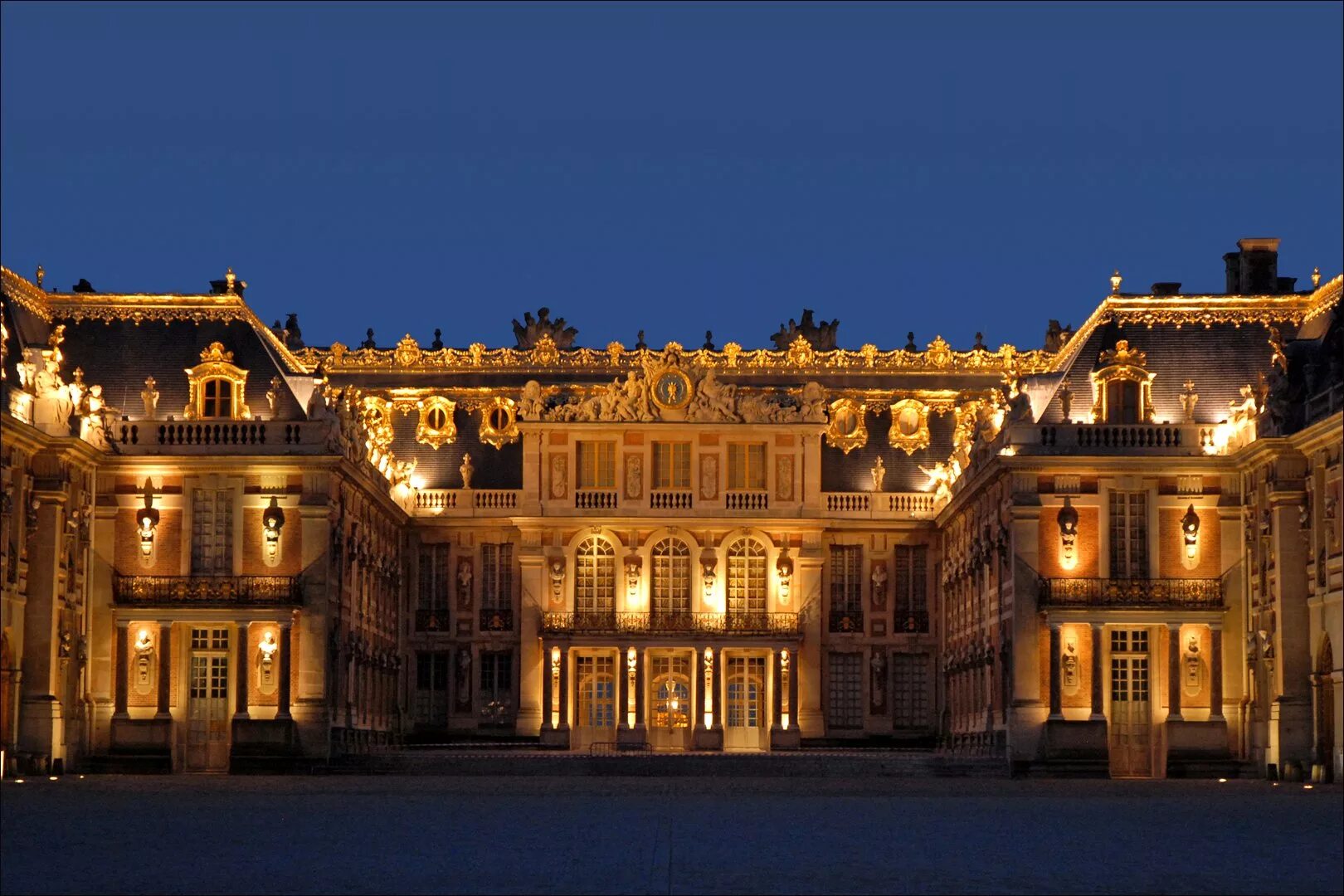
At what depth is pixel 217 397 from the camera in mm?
55281

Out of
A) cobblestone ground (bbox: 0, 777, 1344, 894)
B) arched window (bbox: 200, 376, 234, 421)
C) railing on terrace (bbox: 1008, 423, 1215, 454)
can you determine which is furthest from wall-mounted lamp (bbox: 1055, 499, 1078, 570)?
arched window (bbox: 200, 376, 234, 421)

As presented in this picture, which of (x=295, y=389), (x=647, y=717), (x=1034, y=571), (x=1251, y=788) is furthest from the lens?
(x=647, y=717)

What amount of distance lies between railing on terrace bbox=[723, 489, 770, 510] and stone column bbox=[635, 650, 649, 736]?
4697mm

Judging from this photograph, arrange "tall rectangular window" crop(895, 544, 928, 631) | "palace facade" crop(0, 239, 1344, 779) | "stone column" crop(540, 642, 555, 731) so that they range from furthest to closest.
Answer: "tall rectangular window" crop(895, 544, 928, 631) → "stone column" crop(540, 642, 555, 731) → "palace facade" crop(0, 239, 1344, 779)

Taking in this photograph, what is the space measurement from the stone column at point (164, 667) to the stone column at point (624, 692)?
14464mm

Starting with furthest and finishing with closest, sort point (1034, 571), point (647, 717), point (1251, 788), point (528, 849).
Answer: point (647, 717) → point (1034, 571) → point (1251, 788) → point (528, 849)

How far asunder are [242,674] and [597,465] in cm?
1512

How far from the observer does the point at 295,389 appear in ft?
184

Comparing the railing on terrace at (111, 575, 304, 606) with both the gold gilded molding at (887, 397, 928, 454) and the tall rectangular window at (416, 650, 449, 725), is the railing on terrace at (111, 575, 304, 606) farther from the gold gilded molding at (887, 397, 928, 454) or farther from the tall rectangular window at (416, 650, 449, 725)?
the gold gilded molding at (887, 397, 928, 454)

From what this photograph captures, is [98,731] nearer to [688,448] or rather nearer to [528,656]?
[528,656]

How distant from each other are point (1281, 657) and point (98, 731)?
85.4 ft

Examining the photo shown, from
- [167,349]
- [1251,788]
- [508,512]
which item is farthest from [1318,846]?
[508,512]

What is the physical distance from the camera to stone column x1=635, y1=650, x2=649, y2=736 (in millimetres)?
63406

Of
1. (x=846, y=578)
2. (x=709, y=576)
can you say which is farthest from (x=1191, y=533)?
(x=709, y=576)
